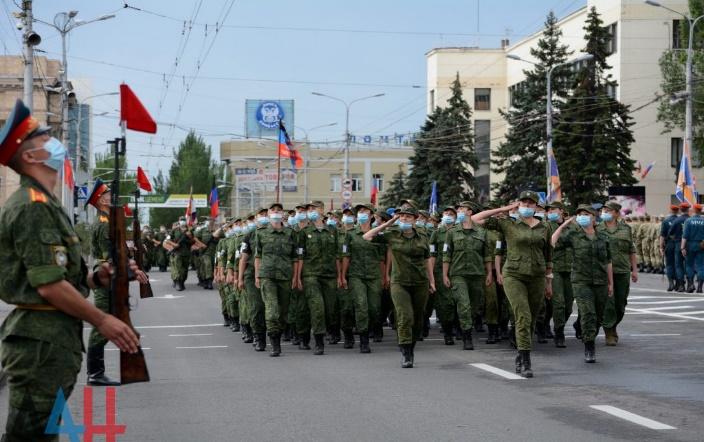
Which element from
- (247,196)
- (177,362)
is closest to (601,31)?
(177,362)

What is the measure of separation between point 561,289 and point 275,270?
4.04 metres

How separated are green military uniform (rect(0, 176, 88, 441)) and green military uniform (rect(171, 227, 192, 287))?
89.7 ft

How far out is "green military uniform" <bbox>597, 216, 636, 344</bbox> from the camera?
15570mm

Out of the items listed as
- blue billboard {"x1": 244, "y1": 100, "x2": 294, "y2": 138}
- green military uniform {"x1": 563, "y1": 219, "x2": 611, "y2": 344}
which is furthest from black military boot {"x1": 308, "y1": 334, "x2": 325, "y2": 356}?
blue billboard {"x1": 244, "y1": 100, "x2": 294, "y2": 138}

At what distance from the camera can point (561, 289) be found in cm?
1619

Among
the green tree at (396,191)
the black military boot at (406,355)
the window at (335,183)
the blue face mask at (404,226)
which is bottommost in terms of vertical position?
the black military boot at (406,355)

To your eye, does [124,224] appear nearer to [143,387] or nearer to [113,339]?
[113,339]

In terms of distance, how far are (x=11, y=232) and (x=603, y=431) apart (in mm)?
5135

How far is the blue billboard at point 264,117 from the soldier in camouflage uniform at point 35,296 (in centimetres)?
9596

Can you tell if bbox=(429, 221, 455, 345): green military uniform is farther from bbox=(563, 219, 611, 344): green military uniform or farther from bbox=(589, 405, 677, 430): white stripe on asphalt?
bbox=(589, 405, 677, 430): white stripe on asphalt

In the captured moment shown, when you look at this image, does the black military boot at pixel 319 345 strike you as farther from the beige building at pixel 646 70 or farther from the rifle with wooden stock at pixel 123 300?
the beige building at pixel 646 70

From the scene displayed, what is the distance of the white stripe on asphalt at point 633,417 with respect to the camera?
9047 millimetres

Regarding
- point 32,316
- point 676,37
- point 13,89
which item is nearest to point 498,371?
point 32,316

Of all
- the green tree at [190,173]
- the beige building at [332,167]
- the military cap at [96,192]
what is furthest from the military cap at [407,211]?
the green tree at [190,173]
